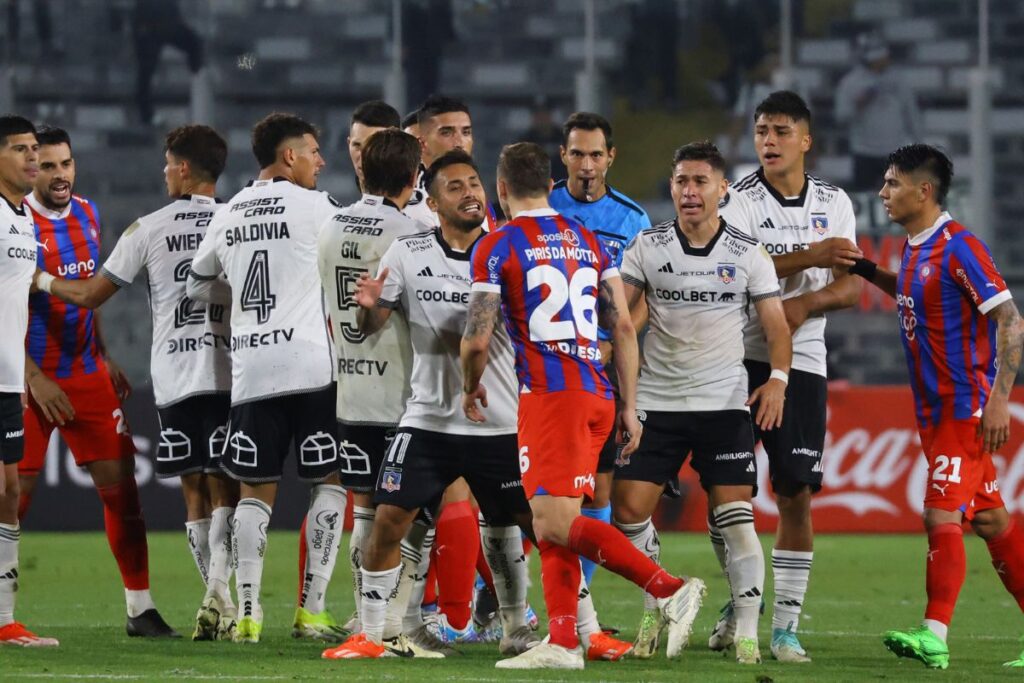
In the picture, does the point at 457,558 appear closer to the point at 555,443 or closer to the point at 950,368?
the point at 555,443

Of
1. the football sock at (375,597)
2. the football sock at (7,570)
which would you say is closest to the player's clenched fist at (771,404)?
the football sock at (375,597)

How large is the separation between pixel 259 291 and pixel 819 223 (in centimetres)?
255

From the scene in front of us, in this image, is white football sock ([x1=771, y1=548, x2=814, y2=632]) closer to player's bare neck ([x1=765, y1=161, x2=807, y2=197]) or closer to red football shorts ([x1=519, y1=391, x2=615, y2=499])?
red football shorts ([x1=519, y1=391, x2=615, y2=499])

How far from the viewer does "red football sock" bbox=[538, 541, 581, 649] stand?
620 cm

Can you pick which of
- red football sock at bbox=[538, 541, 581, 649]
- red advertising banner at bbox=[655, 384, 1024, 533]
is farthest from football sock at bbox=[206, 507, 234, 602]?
red advertising banner at bbox=[655, 384, 1024, 533]

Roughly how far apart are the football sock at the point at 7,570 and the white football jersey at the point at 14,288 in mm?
825

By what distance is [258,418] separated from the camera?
7336 millimetres

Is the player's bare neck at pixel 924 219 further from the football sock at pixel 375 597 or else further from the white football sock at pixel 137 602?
the white football sock at pixel 137 602

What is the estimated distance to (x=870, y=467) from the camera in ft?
44.8

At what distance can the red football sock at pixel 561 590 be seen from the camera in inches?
244

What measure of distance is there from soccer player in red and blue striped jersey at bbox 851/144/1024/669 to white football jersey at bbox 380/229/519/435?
1764mm

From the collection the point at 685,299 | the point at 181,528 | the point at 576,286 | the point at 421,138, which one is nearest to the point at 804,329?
the point at 685,299

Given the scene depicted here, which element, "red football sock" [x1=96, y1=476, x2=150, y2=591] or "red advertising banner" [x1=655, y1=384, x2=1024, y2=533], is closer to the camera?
"red football sock" [x1=96, y1=476, x2=150, y2=591]

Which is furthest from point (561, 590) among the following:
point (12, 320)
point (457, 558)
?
point (12, 320)
